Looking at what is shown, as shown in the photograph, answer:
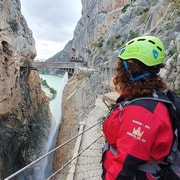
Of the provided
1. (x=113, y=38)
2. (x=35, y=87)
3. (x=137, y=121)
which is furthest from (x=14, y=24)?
(x=137, y=121)

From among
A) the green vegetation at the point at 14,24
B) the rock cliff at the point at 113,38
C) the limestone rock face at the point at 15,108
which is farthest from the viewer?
the green vegetation at the point at 14,24

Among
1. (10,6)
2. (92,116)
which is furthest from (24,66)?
(92,116)

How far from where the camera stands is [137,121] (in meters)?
1.47

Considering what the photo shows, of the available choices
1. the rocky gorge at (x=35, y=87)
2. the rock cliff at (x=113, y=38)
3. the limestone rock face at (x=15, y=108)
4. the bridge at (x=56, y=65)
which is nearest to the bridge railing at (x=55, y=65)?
the bridge at (x=56, y=65)

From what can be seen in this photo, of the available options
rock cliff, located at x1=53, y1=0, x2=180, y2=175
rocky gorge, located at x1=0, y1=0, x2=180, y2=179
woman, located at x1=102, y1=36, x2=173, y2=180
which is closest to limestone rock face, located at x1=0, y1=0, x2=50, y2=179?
rocky gorge, located at x1=0, y1=0, x2=180, y2=179

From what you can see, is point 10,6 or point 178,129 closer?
point 178,129

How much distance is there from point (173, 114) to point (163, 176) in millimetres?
334

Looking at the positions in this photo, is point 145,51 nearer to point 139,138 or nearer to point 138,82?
point 138,82

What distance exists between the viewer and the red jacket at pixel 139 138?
145cm

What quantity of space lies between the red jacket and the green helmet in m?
0.26

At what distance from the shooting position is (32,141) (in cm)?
1917

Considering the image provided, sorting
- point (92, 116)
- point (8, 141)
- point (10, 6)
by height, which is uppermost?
point (10, 6)

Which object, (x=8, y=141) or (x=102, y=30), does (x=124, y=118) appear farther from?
(x=102, y=30)

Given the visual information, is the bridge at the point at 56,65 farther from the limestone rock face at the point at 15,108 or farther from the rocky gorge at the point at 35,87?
the limestone rock face at the point at 15,108
